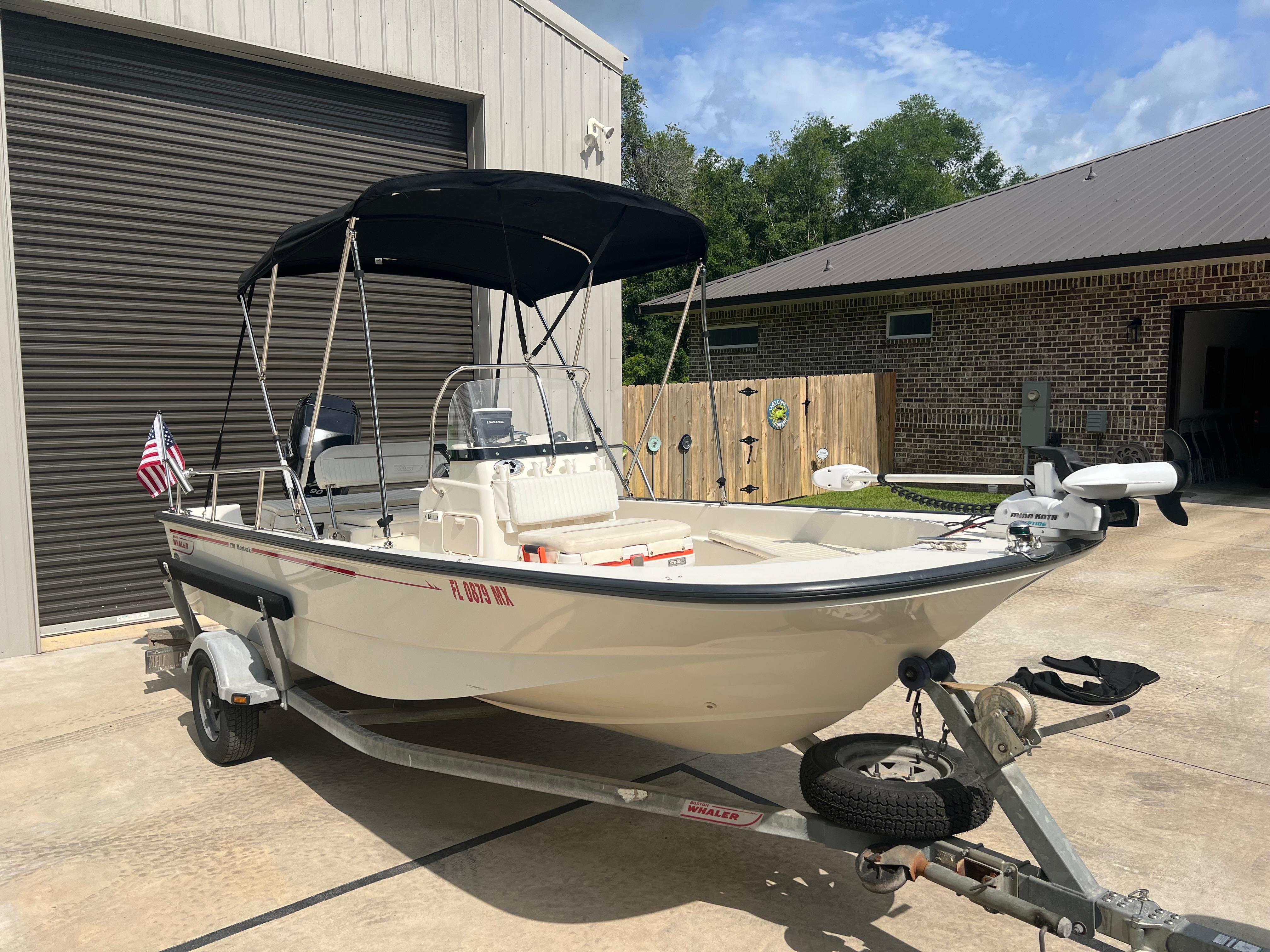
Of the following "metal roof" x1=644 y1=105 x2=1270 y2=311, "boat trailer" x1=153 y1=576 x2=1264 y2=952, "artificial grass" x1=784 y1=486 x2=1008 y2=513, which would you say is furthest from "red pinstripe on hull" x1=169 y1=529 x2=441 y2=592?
"metal roof" x1=644 y1=105 x2=1270 y2=311

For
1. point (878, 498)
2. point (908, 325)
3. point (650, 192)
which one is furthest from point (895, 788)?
point (650, 192)

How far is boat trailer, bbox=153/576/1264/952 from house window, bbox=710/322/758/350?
50.1 feet

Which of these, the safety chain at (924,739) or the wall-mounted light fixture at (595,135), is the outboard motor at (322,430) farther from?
the wall-mounted light fixture at (595,135)

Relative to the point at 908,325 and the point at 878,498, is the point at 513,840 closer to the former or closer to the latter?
the point at 878,498

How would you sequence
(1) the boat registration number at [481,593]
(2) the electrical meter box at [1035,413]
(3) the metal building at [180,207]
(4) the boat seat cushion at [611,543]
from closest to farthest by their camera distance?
1. (1) the boat registration number at [481,593]
2. (4) the boat seat cushion at [611,543]
3. (3) the metal building at [180,207]
4. (2) the electrical meter box at [1035,413]

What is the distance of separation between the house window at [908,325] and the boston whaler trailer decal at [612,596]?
10.7 metres

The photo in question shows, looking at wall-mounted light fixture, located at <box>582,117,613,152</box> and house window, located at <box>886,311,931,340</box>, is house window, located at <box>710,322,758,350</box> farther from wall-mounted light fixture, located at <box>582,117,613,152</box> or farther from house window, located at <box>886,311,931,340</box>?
wall-mounted light fixture, located at <box>582,117,613,152</box>

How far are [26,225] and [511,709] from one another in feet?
18.2

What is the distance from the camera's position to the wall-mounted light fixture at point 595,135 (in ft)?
30.0

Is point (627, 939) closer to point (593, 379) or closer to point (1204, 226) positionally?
point (593, 379)

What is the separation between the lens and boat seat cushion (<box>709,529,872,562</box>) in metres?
4.05

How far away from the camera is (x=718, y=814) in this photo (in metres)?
3.05

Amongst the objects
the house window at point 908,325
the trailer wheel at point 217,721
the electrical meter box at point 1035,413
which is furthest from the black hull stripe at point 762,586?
the house window at point 908,325

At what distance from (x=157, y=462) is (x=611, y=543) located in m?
3.04
